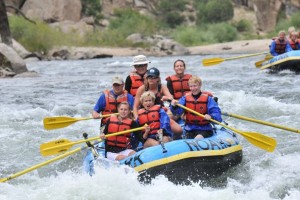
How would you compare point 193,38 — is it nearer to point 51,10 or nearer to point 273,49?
point 51,10

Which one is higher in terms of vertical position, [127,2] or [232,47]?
[127,2]

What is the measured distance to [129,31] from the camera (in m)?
34.8

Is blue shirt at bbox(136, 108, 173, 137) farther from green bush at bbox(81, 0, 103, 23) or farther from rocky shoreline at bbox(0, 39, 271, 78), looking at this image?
green bush at bbox(81, 0, 103, 23)

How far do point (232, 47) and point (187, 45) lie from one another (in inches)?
177

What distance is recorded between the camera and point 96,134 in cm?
895

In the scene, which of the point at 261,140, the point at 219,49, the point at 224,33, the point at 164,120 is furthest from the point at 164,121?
the point at 224,33

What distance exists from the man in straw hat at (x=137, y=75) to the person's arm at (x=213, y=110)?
1.19 meters

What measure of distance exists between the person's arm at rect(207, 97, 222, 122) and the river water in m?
0.60

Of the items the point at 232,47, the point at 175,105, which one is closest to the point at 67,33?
the point at 232,47

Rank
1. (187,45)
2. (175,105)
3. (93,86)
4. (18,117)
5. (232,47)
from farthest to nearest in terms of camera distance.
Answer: (187,45) < (232,47) < (93,86) < (18,117) < (175,105)

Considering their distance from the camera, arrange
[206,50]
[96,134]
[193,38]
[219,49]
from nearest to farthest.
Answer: [96,134]
[219,49]
[206,50]
[193,38]

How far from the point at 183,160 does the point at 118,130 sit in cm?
81

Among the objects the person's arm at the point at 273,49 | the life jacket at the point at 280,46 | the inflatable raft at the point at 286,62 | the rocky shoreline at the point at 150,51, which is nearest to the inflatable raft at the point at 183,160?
the inflatable raft at the point at 286,62

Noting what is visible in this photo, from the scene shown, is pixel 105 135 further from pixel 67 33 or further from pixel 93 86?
pixel 67 33
